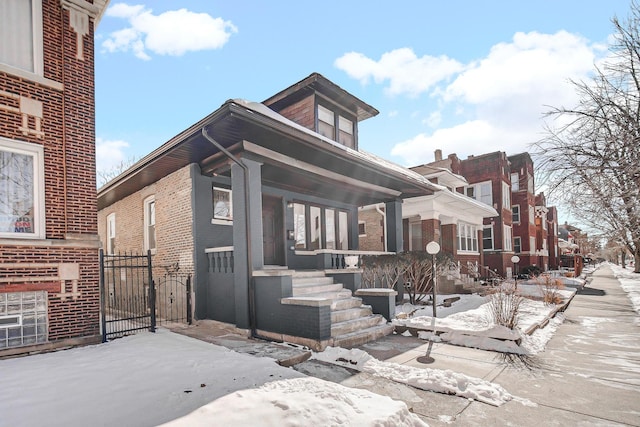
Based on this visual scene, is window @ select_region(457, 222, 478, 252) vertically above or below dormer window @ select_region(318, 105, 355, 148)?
below

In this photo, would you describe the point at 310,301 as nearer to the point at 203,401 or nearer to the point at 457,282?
the point at 203,401

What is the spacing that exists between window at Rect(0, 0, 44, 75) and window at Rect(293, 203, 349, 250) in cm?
721

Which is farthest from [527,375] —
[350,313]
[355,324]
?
[350,313]

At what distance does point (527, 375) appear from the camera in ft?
16.3

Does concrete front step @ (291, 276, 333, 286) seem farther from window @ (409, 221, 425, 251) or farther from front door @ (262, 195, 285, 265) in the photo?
window @ (409, 221, 425, 251)

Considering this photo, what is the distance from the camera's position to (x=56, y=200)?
6.39 meters

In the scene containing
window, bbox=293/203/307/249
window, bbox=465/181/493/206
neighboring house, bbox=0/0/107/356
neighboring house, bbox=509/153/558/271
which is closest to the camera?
neighboring house, bbox=0/0/107/356

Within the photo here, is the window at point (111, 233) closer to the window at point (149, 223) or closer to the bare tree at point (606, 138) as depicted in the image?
the window at point (149, 223)

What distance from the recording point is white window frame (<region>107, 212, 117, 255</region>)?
45.3 ft

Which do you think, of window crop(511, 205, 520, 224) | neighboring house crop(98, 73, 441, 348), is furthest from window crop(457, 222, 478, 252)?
window crop(511, 205, 520, 224)

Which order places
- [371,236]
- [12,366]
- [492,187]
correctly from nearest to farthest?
[12,366]
[371,236]
[492,187]

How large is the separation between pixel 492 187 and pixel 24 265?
23.1 meters

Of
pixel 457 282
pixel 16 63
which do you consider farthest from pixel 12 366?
pixel 457 282

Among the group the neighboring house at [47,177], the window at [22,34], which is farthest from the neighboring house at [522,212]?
the window at [22,34]
